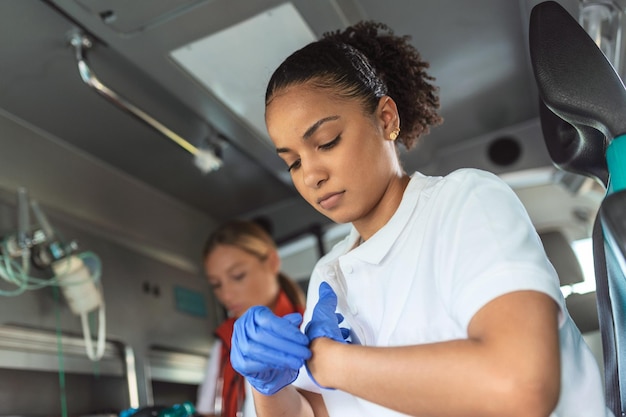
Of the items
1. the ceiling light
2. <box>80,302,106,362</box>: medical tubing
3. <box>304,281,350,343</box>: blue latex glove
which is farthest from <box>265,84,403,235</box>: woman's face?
<box>80,302,106,362</box>: medical tubing

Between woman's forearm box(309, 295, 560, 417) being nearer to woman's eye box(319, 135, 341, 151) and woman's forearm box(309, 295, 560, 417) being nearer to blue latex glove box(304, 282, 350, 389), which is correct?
blue latex glove box(304, 282, 350, 389)

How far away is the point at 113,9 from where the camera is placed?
1733mm

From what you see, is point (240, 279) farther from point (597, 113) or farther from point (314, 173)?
point (597, 113)

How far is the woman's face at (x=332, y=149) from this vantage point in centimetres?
118

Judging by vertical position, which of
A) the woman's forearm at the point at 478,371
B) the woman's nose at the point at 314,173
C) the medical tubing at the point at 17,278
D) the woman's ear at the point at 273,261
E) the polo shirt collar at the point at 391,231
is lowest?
the woman's forearm at the point at 478,371

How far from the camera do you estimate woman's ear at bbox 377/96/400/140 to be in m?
1.27

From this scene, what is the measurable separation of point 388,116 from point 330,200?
0.69 feet

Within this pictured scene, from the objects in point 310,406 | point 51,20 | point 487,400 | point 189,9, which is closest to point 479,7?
point 189,9

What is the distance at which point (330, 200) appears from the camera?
119 cm

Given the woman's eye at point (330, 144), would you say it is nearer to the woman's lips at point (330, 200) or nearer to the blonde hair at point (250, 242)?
the woman's lips at point (330, 200)

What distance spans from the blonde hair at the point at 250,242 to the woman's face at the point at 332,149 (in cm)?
138

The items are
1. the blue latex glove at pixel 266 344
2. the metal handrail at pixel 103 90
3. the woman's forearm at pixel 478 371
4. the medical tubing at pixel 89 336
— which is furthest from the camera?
the medical tubing at pixel 89 336

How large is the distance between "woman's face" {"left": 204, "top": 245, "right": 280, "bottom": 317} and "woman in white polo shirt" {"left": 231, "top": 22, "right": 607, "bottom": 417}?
1.19m

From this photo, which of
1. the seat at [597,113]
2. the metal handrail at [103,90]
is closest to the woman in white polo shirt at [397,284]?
the seat at [597,113]
